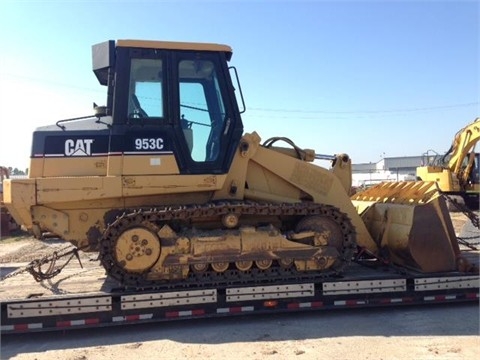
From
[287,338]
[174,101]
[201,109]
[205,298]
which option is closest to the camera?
[287,338]

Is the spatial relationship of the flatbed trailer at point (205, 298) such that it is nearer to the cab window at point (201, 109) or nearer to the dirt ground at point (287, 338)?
the dirt ground at point (287, 338)

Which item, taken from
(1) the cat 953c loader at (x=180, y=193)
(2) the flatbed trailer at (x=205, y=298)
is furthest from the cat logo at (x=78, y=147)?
(2) the flatbed trailer at (x=205, y=298)

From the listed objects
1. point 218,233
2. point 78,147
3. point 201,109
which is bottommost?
point 218,233

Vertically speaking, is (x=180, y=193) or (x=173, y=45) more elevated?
(x=173, y=45)

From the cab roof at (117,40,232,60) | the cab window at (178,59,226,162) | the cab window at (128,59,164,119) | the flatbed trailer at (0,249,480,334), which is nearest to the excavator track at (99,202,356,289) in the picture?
the flatbed trailer at (0,249,480,334)

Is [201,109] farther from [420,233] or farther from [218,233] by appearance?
[420,233]

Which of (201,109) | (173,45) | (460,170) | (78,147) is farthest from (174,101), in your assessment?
(460,170)

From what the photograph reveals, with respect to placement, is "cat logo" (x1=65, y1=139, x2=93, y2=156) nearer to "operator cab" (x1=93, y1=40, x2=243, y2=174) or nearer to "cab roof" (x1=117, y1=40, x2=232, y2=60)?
"operator cab" (x1=93, y1=40, x2=243, y2=174)

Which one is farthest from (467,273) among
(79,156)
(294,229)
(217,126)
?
(79,156)

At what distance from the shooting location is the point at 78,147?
19.8ft

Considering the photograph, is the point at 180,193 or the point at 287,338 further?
the point at 180,193

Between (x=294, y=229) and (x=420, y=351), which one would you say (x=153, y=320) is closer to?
(x=294, y=229)

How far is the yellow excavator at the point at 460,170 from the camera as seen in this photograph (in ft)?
69.7

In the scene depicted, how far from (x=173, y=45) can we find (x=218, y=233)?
2.56 meters
